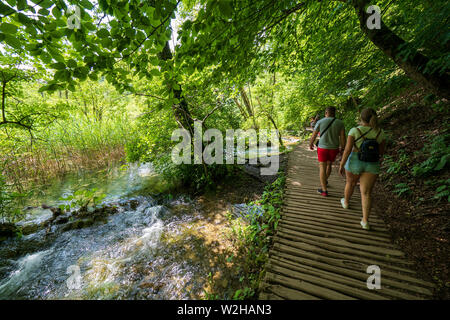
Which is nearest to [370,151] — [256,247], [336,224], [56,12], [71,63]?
[336,224]

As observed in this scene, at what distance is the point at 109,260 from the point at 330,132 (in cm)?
555

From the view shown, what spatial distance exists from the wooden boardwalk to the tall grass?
6.34 metres

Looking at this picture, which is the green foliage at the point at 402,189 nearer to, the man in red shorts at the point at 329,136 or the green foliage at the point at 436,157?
the green foliage at the point at 436,157

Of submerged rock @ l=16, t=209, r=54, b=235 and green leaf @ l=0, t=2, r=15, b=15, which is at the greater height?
green leaf @ l=0, t=2, r=15, b=15

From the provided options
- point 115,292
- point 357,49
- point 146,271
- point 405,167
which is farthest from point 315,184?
point 115,292

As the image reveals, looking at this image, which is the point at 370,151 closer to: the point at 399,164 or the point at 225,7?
the point at 225,7

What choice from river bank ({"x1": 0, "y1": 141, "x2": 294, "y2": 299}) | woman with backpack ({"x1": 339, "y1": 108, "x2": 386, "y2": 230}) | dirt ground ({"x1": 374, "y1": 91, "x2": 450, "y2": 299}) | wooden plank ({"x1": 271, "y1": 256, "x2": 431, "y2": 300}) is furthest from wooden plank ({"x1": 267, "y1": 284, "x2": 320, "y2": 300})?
woman with backpack ({"x1": 339, "y1": 108, "x2": 386, "y2": 230})

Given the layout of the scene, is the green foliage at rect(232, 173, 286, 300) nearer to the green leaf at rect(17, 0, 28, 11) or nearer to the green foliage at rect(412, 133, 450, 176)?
the green foliage at rect(412, 133, 450, 176)

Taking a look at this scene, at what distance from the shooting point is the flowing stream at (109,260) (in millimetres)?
2830

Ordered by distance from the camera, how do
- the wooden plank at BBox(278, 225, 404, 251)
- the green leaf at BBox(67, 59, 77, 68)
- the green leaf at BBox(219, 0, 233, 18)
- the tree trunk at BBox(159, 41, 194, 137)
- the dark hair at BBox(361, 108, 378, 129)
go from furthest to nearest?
the tree trunk at BBox(159, 41, 194, 137)
the dark hair at BBox(361, 108, 378, 129)
the wooden plank at BBox(278, 225, 404, 251)
the green leaf at BBox(67, 59, 77, 68)
the green leaf at BBox(219, 0, 233, 18)

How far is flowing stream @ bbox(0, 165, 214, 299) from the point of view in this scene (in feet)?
9.29

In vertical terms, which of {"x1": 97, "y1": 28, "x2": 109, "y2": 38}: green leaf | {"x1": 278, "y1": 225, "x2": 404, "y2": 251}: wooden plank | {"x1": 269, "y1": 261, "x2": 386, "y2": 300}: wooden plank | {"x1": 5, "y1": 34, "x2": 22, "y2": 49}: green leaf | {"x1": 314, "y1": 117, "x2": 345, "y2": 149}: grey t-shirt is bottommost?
{"x1": 269, "y1": 261, "x2": 386, "y2": 300}: wooden plank

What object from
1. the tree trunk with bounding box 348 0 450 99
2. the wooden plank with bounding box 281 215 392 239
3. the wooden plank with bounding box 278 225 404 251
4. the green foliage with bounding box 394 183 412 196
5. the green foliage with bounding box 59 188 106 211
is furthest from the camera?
the green foliage with bounding box 59 188 106 211

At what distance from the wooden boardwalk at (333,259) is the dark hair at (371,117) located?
5.79 feet
